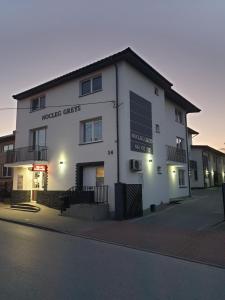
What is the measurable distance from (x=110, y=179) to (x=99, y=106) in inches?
174

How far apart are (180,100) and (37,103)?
11262 millimetres

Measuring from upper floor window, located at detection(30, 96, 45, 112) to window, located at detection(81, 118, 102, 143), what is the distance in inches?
173

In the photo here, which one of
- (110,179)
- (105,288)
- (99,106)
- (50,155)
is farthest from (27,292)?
(50,155)

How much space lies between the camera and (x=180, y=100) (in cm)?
2366

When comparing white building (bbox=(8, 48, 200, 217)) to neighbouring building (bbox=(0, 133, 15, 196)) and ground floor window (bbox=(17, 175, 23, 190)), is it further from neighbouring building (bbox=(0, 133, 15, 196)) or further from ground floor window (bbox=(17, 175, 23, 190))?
neighbouring building (bbox=(0, 133, 15, 196))

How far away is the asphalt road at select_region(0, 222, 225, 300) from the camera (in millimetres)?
5145

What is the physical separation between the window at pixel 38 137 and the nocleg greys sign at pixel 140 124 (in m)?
6.89

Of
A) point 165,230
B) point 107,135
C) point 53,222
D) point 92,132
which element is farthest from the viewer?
point 92,132

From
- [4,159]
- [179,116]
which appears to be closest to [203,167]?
[179,116]

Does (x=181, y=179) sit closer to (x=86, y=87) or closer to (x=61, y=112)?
(x=86, y=87)

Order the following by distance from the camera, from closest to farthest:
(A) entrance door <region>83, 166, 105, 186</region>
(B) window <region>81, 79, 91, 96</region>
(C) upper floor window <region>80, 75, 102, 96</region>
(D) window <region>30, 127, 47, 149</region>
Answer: (A) entrance door <region>83, 166, 105, 186</region> < (C) upper floor window <region>80, 75, 102, 96</region> < (B) window <region>81, 79, 91, 96</region> < (D) window <region>30, 127, 47, 149</region>

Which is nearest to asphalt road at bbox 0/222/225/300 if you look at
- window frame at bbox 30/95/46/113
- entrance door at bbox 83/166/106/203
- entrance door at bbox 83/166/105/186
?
entrance door at bbox 83/166/106/203

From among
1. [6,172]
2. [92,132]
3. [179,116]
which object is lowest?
[6,172]

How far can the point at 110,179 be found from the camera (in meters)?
16.0
